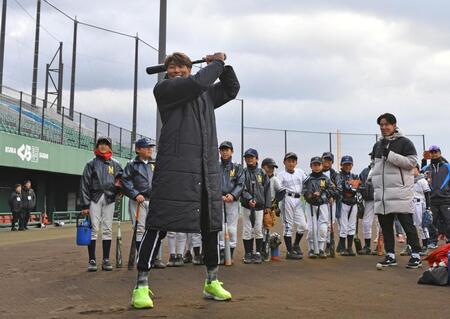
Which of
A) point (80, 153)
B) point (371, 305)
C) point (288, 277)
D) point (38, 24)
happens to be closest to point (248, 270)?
point (288, 277)

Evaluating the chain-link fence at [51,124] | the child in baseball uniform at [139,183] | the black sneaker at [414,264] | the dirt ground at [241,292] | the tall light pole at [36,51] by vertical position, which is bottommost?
the dirt ground at [241,292]

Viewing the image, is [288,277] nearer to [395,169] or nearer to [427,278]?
[427,278]

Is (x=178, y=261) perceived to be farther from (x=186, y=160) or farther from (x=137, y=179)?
(x=186, y=160)

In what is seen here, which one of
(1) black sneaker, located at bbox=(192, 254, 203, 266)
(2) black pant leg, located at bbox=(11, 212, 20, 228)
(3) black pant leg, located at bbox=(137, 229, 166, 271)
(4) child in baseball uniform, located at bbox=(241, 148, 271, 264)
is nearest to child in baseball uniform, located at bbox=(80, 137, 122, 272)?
(1) black sneaker, located at bbox=(192, 254, 203, 266)

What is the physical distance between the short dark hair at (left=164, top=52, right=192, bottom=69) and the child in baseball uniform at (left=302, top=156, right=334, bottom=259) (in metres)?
4.99

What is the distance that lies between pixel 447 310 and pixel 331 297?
3.40ft

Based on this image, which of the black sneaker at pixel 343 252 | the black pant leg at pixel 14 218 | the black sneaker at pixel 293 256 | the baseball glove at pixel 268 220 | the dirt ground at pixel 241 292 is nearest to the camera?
the dirt ground at pixel 241 292

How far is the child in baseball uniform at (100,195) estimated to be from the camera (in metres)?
7.36

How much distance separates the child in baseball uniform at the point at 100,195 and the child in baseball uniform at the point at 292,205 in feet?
10.4

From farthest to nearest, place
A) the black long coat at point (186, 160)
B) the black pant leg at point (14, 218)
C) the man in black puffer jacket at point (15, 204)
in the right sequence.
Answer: the black pant leg at point (14, 218) → the man in black puffer jacket at point (15, 204) → the black long coat at point (186, 160)

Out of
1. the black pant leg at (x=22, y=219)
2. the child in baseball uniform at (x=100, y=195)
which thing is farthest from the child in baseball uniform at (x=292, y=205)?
the black pant leg at (x=22, y=219)

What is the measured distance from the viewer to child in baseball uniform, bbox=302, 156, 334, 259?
905cm

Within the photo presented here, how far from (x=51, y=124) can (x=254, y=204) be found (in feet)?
56.3

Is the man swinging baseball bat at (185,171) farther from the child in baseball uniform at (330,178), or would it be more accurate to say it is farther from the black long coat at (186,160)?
the child in baseball uniform at (330,178)
